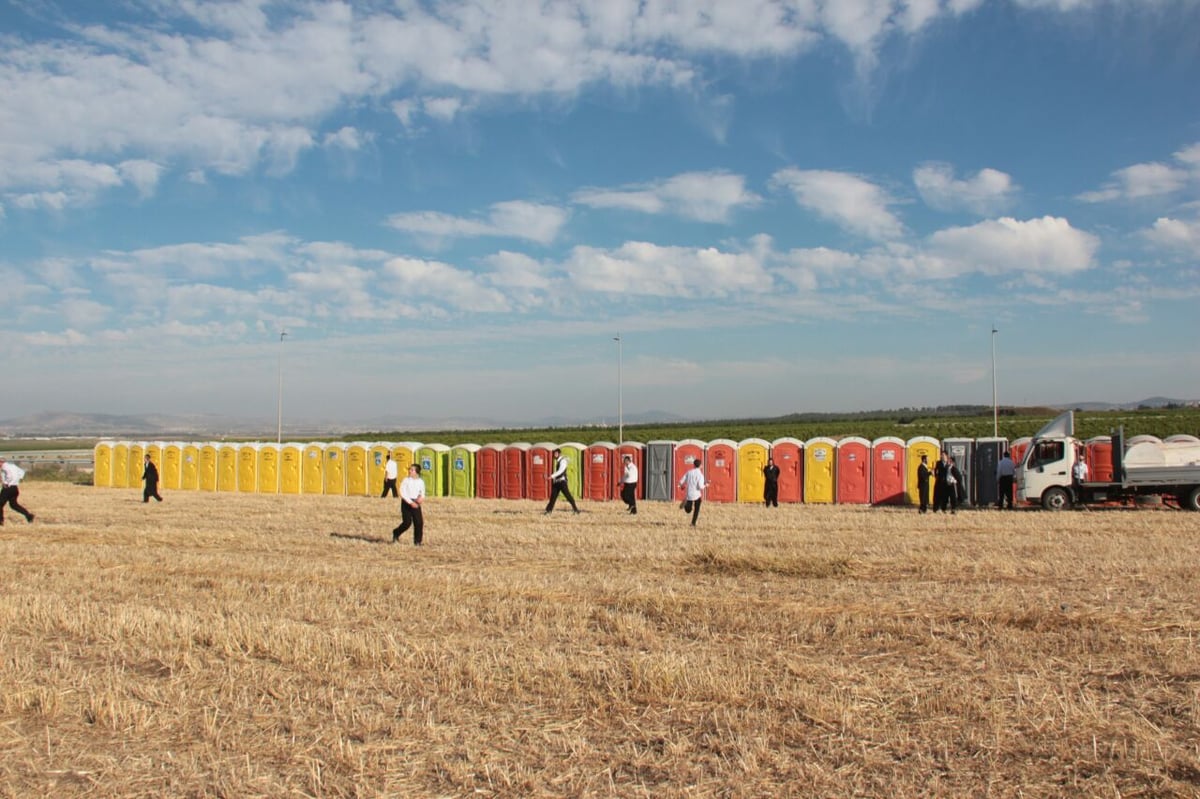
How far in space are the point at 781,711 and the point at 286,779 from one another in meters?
2.99

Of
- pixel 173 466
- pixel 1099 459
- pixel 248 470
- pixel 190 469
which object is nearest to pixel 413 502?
pixel 248 470

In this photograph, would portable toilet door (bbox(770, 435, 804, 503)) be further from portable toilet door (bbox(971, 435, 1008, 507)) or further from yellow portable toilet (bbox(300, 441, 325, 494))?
yellow portable toilet (bbox(300, 441, 325, 494))

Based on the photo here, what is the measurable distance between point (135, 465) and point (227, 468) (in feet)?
16.1

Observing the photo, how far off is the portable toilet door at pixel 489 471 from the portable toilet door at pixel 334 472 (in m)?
4.68

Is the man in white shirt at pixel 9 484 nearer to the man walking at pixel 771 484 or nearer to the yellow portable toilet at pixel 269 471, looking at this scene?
the yellow portable toilet at pixel 269 471

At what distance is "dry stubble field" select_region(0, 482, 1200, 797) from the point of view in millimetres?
5238

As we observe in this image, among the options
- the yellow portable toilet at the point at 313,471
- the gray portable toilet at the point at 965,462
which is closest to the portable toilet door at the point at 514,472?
the yellow portable toilet at the point at 313,471

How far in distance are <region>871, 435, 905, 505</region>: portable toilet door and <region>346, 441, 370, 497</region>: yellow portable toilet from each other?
1564cm

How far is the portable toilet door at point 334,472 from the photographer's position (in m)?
31.8

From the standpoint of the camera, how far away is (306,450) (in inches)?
1293

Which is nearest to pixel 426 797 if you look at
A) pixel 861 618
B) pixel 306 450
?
pixel 861 618

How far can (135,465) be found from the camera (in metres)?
36.5

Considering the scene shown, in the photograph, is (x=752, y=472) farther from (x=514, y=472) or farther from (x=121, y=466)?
(x=121, y=466)

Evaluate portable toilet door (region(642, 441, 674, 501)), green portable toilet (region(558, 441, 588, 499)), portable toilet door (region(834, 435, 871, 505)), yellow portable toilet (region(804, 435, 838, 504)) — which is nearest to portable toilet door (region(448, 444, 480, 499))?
green portable toilet (region(558, 441, 588, 499))
